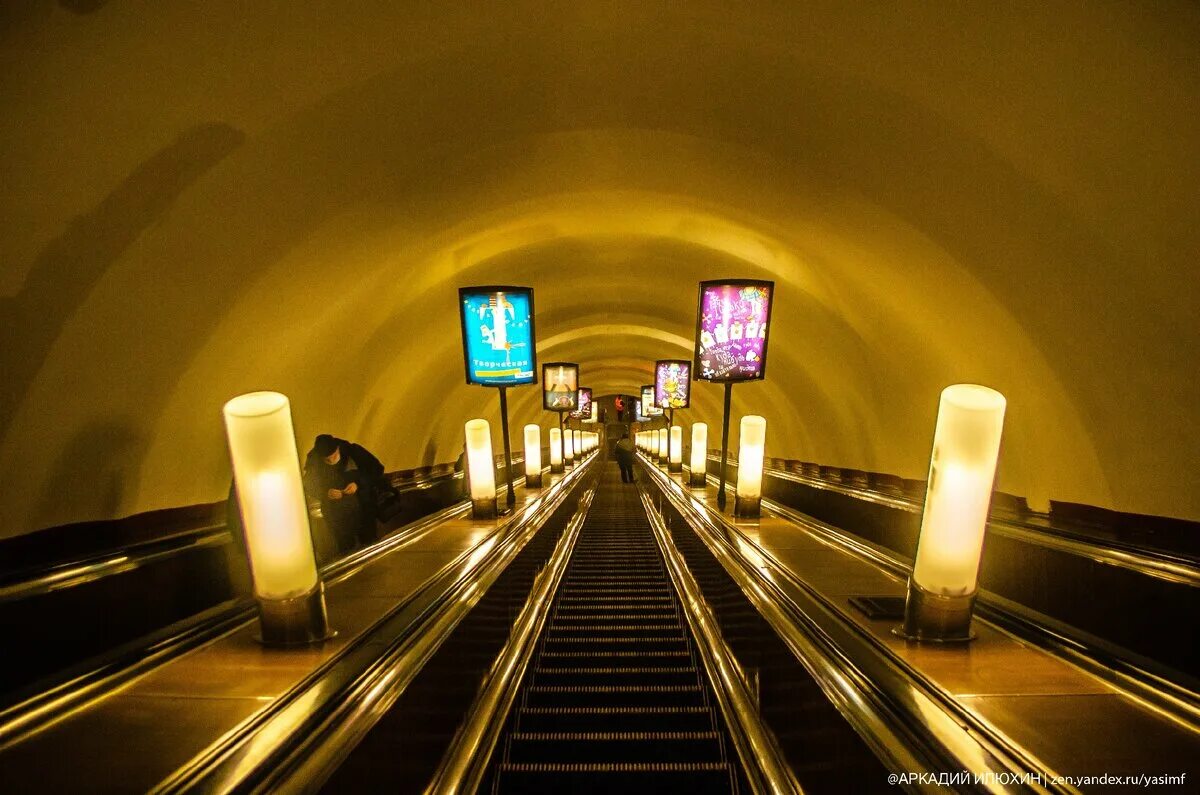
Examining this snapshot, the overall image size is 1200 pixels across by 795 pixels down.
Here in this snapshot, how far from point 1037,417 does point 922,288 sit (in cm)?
177

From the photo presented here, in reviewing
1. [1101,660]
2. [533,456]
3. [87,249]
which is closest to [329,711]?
[1101,660]

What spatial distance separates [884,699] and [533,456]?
→ 34.2 feet

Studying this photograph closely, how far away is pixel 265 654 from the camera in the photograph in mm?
3244

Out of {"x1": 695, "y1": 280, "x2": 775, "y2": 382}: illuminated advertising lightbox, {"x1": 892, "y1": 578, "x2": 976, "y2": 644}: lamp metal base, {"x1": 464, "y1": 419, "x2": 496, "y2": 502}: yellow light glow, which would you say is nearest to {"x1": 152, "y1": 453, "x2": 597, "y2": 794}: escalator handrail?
{"x1": 892, "y1": 578, "x2": 976, "y2": 644}: lamp metal base

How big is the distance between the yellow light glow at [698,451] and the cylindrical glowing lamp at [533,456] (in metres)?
2.90

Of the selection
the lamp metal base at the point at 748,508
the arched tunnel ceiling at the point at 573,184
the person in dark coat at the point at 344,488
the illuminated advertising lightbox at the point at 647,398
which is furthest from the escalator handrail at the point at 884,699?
the illuminated advertising lightbox at the point at 647,398

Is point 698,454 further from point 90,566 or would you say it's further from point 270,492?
point 270,492

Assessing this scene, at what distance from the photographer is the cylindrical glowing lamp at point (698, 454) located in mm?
12352

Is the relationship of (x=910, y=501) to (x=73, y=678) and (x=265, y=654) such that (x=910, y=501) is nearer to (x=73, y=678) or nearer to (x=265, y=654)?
(x=265, y=654)

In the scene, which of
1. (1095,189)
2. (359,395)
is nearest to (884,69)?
(1095,189)

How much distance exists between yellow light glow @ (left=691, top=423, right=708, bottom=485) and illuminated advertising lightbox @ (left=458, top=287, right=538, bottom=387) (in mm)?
4972

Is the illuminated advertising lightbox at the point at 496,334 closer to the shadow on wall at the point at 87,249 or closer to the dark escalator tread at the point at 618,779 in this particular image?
the shadow on wall at the point at 87,249

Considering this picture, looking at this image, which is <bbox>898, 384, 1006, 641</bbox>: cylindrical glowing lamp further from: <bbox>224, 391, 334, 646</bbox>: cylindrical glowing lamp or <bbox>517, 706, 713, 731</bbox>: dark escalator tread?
<bbox>224, 391, 334, 646</bbox>: cylindrical glowing lamp

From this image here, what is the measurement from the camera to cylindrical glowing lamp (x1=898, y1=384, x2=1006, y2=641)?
2.92 meters
